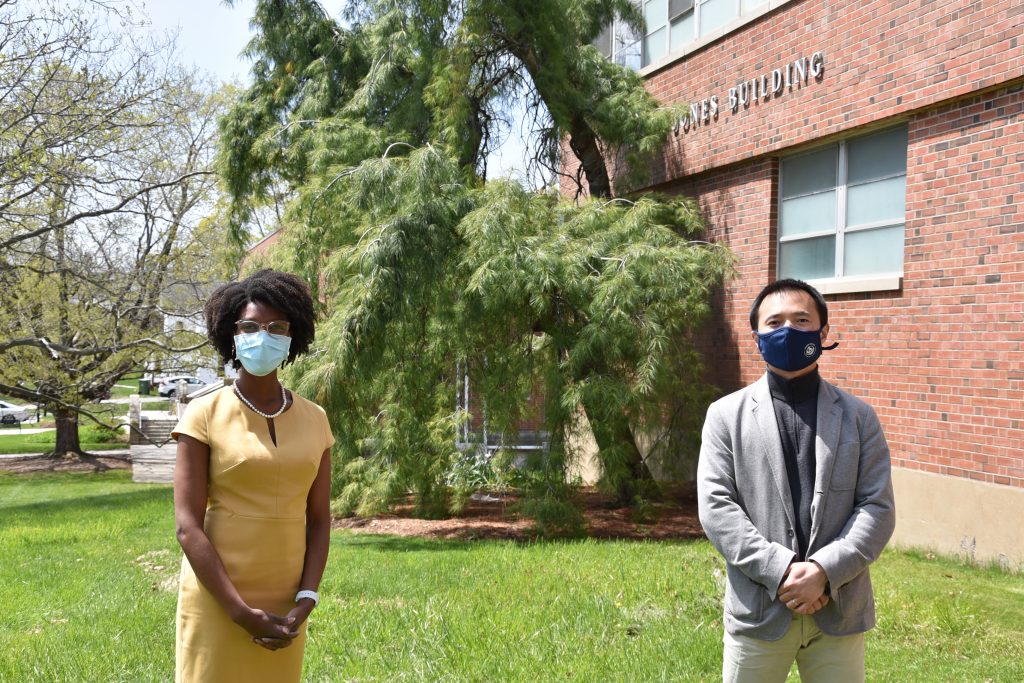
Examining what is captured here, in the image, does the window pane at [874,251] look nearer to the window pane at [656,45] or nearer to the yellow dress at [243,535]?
the window pane at [656,45]

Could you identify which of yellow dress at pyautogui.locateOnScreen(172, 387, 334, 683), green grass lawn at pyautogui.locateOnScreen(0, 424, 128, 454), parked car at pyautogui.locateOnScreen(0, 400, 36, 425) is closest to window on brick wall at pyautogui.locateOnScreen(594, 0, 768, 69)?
yellow dress at pyautogui.locateOnScreen(172, 387, 334, 683)

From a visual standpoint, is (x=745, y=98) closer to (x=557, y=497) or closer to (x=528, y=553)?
(x=557, y=497)

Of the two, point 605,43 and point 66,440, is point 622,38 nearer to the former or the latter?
point 605,43

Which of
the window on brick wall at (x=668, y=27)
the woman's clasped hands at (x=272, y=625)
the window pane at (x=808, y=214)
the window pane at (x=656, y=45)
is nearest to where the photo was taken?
the woman's clasped hands at (x=272, y=625)

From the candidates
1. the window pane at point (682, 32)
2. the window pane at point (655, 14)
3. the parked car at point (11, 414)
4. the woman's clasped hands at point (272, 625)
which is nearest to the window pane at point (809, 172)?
the window pane at point (682, 32)

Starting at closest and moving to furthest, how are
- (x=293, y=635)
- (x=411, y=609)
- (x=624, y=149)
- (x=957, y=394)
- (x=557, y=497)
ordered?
(x=293, y=635)
(x=411, y=609)
(x=957, y=394)
(x=557, y=497)
(x=624, y=149)

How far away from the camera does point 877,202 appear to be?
10055mm

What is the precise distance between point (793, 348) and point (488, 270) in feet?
21.2

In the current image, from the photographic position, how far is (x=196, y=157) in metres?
28.1

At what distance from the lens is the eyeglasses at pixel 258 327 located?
320 cm

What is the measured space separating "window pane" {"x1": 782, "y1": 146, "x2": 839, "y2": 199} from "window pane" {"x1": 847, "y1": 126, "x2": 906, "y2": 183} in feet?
0.83

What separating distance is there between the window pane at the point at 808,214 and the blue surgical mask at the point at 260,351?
875 cm

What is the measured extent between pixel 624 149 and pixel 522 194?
3.72 meters

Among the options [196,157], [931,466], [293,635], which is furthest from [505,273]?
[196,157]
